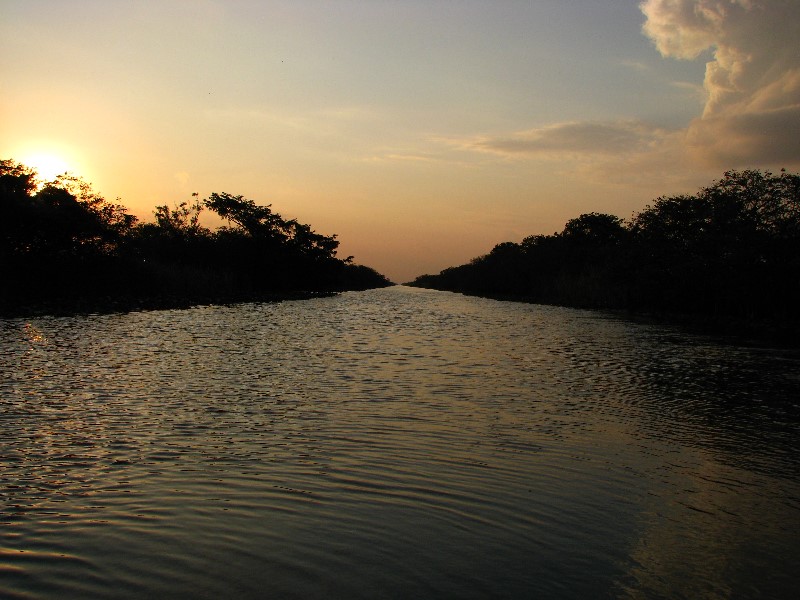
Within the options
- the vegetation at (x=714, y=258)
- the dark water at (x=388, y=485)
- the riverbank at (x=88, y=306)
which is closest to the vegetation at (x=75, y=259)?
the riverbank at (x=88, y=306)

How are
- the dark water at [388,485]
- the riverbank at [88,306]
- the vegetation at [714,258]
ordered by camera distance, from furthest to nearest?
the vegetation at [714,258]
the riverbank at [88,306]
the dark water at [388,485]

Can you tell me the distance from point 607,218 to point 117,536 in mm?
132531

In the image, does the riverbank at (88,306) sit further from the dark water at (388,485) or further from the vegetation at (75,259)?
the dark water at (388,485)

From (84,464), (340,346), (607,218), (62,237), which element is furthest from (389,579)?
→ (607,218)

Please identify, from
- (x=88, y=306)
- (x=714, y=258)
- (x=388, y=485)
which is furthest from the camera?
(x=714, y=258)

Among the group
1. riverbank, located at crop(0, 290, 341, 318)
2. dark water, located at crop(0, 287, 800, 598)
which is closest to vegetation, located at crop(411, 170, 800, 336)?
dark water, located at crop(0, 287, 800, 598)

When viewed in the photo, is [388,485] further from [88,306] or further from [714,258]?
[714,258]

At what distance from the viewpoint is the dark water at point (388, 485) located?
508 cm

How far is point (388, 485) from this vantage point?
7.32 meters

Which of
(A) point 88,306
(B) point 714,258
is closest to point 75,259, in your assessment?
(A) point 88,306

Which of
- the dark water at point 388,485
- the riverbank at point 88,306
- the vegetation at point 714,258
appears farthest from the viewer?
the vegetation at point 714,258

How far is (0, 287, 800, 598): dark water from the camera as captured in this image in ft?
16.7

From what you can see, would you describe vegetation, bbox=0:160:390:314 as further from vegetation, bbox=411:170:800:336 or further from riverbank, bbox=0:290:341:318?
vegetation, bbox=411:170:800:336

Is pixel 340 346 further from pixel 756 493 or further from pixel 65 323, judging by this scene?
pixel 756 493
